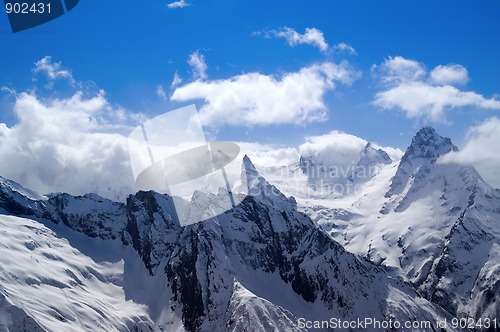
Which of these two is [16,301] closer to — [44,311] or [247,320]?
[44,311]

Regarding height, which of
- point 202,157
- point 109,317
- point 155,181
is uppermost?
point 202,157

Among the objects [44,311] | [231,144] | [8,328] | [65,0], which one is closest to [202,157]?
[231,144]

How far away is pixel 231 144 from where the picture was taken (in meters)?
79.1

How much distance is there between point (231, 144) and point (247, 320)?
131 m

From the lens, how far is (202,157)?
263ft

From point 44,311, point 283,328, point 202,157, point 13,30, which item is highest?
point 13,30

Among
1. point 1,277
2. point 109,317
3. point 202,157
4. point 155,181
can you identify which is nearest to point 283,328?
point 109,317

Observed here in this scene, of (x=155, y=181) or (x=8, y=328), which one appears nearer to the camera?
(x=155, y=181)

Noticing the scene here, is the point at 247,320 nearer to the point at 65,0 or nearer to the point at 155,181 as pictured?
the point at 155,181

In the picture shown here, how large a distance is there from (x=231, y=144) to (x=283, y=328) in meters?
138

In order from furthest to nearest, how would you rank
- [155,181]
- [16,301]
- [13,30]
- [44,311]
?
[44,311] → [16,301] → [155,181] → [13,30]

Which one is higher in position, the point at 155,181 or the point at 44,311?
the point at 155,181

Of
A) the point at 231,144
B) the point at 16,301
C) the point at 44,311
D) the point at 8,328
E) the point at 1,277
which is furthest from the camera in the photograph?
the point at 1,277

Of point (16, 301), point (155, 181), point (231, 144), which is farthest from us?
point (16, 301)
